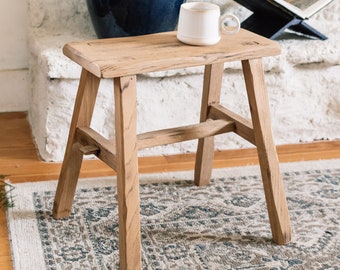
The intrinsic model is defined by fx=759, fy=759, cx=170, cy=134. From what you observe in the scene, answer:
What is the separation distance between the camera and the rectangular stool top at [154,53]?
69.0 inches

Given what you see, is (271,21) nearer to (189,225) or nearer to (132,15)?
(132,15)

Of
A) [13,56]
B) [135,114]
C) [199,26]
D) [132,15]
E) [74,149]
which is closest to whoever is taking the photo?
[135,114]

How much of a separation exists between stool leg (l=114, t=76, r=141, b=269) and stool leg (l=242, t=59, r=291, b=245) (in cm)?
35

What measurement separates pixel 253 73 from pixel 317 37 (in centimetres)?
81

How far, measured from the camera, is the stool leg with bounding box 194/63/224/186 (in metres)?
2.21

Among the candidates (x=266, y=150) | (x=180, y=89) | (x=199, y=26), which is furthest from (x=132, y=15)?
(x=266, y=150)

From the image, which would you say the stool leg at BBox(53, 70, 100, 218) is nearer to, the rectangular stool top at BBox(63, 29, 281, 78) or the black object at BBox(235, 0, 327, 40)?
the rectangular stool top at BBox(63, 29, 281, 78)

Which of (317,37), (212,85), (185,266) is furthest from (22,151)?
(317,37)

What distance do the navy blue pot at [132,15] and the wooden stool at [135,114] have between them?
0.33 metres

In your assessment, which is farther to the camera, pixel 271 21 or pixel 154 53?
pixel 271 21

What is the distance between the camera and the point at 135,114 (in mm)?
1776

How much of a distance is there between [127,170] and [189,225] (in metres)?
0.39

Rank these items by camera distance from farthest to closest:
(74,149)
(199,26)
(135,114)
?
(74,149) → (199,26) → (135,114)

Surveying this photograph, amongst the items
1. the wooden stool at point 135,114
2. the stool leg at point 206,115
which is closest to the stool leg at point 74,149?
the wooden stool at point 135,114
